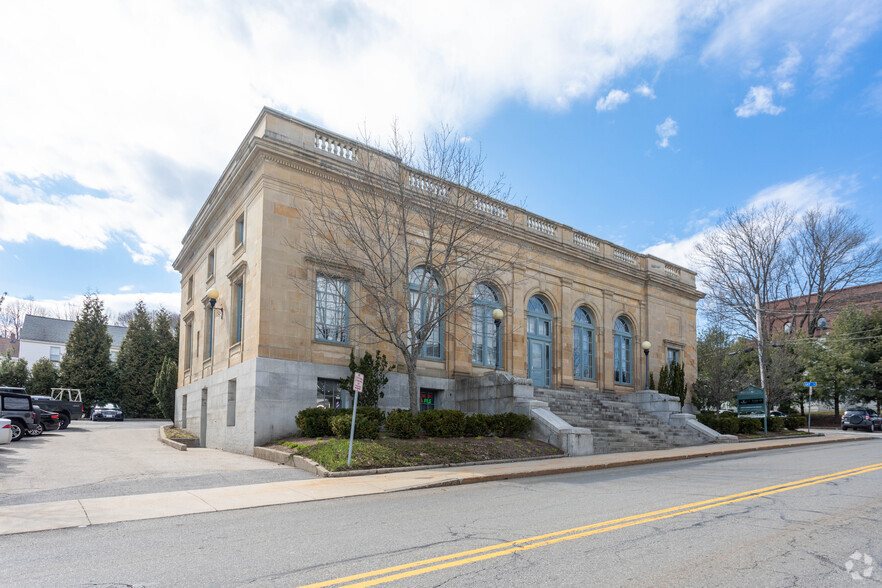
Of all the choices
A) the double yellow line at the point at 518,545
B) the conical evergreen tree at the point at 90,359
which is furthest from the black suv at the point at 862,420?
the conical evergreen tree at the point at 90,359

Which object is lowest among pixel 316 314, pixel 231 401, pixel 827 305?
pixel 231 401

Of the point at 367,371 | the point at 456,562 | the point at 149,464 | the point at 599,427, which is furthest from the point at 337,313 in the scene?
the point at 456,562

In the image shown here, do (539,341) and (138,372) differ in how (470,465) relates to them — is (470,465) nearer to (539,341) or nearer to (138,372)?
(539,341)

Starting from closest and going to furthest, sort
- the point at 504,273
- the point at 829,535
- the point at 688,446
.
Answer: the point at 829,535
the point at 688,446
the point at 504,273

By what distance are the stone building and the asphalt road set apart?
30.5 ft

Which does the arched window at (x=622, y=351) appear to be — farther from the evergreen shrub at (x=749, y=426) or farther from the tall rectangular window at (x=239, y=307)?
the tall rectangular window at (x=239, y=307)

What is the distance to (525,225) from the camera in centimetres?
2647

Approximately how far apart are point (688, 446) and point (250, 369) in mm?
15320

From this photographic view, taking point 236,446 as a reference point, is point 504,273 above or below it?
above

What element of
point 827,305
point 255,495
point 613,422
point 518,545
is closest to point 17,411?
point 255,495

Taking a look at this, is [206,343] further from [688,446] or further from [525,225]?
[688,446]

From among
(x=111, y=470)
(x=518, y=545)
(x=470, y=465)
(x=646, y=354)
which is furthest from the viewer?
(x=646, y=354)

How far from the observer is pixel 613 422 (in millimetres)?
22734

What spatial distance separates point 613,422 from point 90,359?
39.3 m
